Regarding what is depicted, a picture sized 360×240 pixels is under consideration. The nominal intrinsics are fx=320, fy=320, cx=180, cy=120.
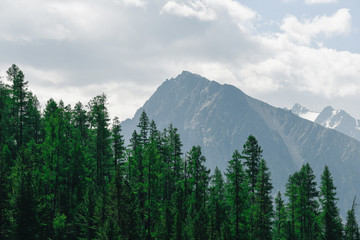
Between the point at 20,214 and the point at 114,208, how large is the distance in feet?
26.9

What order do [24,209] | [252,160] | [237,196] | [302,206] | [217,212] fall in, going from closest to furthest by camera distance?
[24,209] → [237,196] → [217,212] → [252,160] → [302,206]

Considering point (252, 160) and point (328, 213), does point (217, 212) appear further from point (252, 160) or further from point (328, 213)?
point (328, 213)

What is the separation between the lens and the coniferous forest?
30.7 metres

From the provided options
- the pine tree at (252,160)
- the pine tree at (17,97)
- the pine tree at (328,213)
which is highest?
the pine tree at (17,97)

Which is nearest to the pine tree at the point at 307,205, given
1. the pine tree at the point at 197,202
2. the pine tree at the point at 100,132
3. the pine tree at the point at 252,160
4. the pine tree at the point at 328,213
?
the pine tree at the point at 328,213

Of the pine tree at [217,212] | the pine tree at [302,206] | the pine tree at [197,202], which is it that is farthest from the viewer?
the pine tree at [302,206]

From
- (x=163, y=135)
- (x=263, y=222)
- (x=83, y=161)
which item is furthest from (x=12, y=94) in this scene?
(x=263, y=222)

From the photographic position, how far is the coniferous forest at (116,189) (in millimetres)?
30719

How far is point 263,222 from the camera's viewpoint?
38.5 metres

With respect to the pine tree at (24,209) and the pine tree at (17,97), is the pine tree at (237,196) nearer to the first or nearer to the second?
the pine tree at (24,209)

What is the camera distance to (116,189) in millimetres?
31641

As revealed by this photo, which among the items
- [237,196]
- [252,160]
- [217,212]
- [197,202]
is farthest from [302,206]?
[197,202]

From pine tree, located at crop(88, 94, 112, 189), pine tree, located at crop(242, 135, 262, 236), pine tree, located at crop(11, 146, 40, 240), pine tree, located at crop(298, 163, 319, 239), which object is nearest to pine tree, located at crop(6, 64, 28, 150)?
pine tree, located at crop(88, 94, 112, 189)

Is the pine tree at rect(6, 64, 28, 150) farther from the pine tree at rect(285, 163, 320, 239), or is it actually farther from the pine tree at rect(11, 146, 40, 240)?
the pine tree at rect(285, 163, 320, 239)
